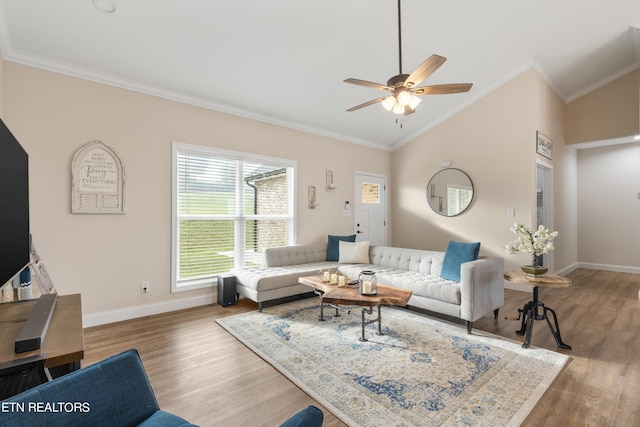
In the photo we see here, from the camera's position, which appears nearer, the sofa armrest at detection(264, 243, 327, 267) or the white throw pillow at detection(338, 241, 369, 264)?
the sofa armrest at detection(264, 243, 327, 267)

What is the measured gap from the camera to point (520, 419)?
1.80 meters

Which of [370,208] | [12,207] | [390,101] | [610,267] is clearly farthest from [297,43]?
[610,267]

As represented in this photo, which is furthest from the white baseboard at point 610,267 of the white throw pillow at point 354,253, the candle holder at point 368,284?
the candle holder at point 368,284

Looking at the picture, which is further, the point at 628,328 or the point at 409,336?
the point at 628,328

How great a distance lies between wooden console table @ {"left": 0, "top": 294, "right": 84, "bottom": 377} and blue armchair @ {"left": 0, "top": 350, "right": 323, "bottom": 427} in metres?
0.22

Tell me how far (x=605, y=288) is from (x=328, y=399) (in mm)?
5525

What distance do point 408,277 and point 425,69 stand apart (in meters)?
2.40

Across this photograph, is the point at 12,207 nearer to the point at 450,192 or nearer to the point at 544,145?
the point at 450,192

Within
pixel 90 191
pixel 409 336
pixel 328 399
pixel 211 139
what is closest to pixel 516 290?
pixel 409 336

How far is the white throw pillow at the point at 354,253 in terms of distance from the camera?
477 cm

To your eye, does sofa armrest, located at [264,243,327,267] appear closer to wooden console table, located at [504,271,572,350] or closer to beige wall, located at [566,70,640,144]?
wooden console table, located at [504,271,572,350]

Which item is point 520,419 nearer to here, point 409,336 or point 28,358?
point 409,336

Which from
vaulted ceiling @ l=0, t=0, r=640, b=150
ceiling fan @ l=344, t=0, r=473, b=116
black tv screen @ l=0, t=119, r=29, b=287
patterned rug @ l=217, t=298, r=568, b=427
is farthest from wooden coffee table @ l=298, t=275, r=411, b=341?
vaulted ceiling @ l=0, t=0, r=640, b=150

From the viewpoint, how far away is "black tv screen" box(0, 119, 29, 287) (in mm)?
1308
